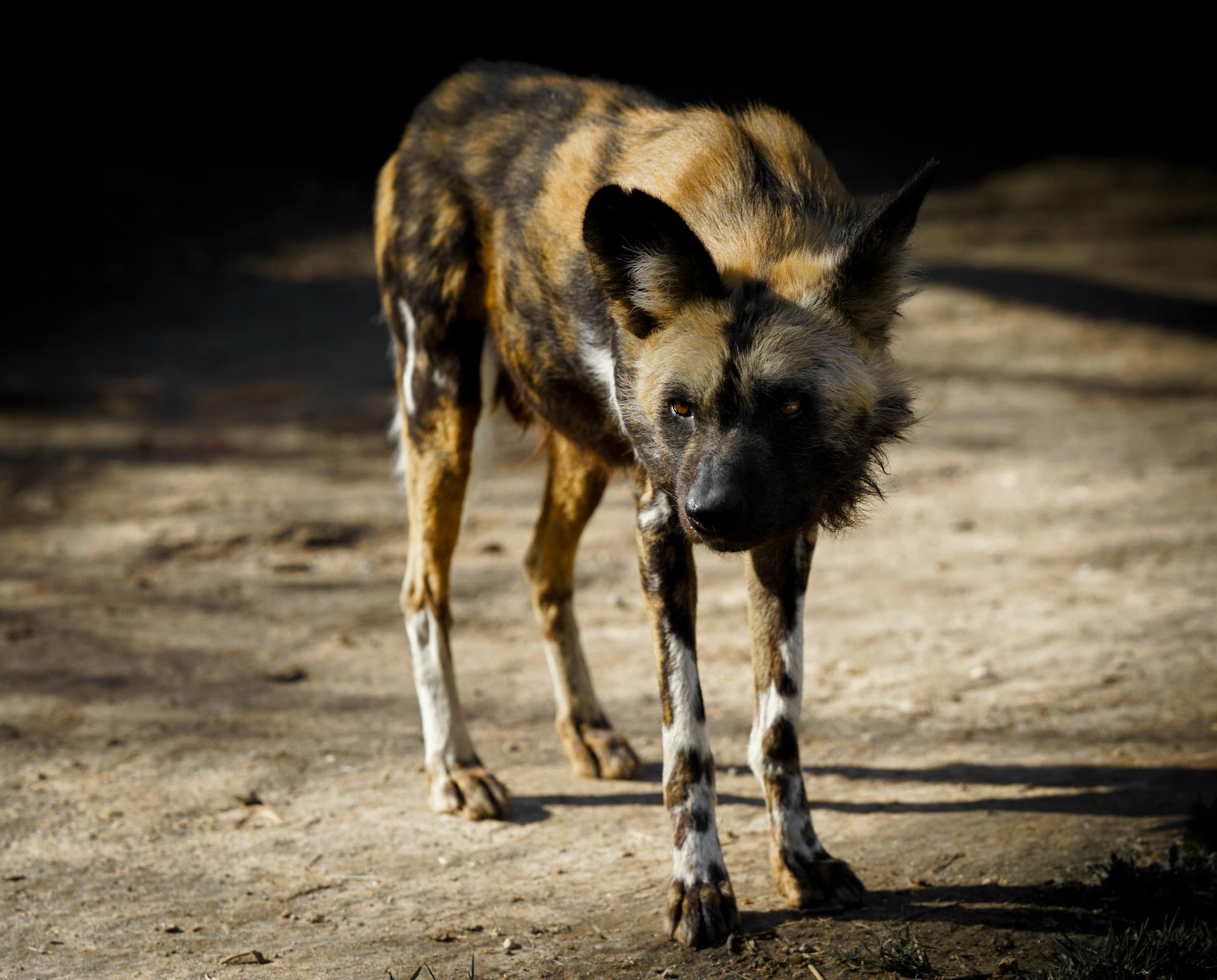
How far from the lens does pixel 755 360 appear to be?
2525 millimetres

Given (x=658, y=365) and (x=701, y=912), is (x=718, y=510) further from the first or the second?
(x=701, y=912)

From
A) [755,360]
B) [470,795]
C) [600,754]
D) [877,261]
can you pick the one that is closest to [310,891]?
[470,795]

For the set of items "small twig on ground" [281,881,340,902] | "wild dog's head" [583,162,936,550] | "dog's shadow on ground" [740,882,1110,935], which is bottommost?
"small twig on ground" [281,881,340,902]

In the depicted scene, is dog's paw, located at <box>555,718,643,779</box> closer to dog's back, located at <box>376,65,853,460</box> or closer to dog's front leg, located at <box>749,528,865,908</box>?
dog's front leg, located at <box>749,528,865,908</box>

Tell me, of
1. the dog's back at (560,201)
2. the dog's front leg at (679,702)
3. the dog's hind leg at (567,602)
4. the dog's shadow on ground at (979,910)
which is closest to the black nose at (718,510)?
the dog's front leg at (679,702)

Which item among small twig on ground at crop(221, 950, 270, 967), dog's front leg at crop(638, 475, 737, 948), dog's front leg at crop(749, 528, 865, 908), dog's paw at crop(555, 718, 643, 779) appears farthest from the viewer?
dog's paw at crop(555, 718, 643, 779)

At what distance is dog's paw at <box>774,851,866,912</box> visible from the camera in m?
2.88

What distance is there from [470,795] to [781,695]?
3.05ft

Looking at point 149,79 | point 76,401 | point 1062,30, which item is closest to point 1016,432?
point 76,401

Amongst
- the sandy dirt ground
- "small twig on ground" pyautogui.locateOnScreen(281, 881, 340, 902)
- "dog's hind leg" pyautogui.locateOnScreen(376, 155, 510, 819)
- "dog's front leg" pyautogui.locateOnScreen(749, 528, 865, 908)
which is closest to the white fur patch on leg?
"dog's hind leg" pyautogui.locateOnScreen(376, 155, 510, 819)

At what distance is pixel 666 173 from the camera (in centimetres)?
301

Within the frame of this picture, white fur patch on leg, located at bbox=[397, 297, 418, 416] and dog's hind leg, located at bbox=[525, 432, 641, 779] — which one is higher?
white fur patch on leg, located at bbox=[397, 297, 418, 416]

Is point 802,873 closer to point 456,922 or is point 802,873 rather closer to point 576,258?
point 456,922

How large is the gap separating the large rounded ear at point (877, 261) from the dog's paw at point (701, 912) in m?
1.22
